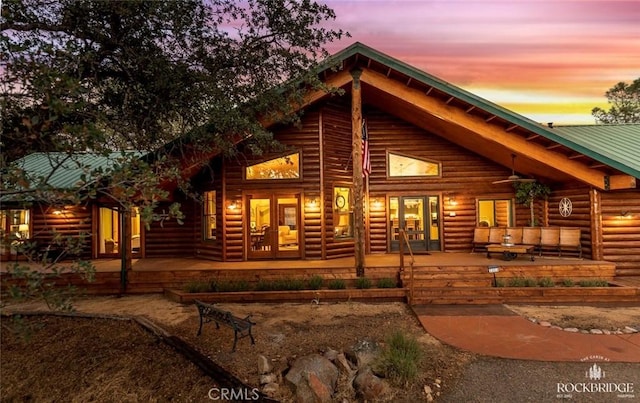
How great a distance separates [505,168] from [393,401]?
10.9 m

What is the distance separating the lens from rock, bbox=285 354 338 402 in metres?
4.15

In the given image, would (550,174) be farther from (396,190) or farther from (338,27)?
(338,27)

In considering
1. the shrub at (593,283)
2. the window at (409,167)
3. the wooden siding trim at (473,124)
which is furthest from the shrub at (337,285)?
the shrub at (593,283)

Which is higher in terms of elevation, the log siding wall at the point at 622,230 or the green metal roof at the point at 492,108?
the green metal roof at the point at 492,108

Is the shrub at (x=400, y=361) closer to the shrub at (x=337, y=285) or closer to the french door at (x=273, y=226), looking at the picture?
the shrub at (x=337, y=285)

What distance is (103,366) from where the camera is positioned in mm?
5152

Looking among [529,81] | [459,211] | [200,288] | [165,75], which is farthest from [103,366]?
[529,81]

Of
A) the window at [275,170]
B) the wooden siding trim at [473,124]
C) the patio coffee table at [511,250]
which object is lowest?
the patio coffee table at [511,250]

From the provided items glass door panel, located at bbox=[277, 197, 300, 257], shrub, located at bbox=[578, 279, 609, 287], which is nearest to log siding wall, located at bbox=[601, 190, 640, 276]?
shrub, located at bbox=[578, 279, 609, 287]

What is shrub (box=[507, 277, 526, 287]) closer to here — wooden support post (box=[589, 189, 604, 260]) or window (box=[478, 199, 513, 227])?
wooden support post (box=[589, 189, 604, 260])

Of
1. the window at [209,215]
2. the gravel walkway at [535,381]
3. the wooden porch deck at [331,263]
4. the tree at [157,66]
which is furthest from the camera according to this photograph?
the window at [209,215]

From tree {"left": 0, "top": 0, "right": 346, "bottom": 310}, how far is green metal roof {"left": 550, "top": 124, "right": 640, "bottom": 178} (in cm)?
768

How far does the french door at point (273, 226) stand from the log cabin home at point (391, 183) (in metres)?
0.03

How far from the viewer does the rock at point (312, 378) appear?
4.15 m
